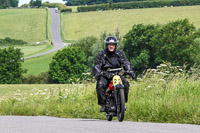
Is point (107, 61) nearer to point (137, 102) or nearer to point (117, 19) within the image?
point (137, 102)

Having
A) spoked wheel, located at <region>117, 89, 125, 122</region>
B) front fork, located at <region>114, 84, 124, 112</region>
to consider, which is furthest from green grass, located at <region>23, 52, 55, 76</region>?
spoked wheel, located at <region>117, 89, 125, 122</region>

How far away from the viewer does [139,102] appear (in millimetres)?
9867

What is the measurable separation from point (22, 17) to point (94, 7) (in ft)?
88.0

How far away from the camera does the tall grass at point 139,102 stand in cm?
895

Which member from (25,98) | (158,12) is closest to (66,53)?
A: (158,12)

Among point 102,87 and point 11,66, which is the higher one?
point 102,87

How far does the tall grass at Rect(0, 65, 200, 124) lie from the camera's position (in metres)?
8.95

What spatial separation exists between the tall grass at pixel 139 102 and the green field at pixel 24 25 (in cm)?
11365

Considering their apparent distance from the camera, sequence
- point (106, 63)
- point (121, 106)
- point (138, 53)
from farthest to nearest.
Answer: point (138, 53), point (106, 63), point (121, 106)

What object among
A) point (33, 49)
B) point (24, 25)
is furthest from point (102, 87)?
point (24, 25)

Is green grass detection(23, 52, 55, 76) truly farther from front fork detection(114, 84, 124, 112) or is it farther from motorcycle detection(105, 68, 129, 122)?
front fork detection(114, 84, 124, 112)

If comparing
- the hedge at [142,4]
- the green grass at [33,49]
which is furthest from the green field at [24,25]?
the hedge at [142,4]

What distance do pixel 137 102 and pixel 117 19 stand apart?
429ft

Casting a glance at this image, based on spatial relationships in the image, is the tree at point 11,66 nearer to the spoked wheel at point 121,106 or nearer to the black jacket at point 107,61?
the black jacket at point 107,61
